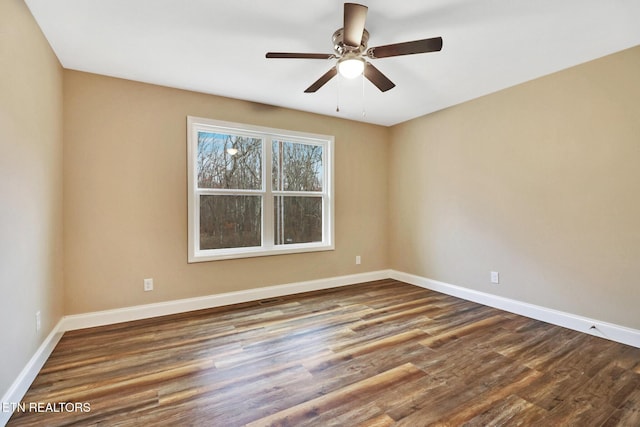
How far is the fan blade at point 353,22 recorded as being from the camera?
165cm

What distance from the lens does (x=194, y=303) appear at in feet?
10.7

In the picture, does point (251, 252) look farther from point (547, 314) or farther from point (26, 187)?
point (547, 314)

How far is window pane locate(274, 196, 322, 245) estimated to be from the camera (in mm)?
3950

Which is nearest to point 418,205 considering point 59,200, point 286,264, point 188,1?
point 286,264

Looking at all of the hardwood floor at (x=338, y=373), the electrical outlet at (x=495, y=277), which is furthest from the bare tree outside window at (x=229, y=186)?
the electrical outlet at (x=495, y=277)

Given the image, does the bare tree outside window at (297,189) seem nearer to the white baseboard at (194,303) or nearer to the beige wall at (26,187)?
the white baseboard at (194,303)

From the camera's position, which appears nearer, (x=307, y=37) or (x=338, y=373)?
(x=338, y=373)

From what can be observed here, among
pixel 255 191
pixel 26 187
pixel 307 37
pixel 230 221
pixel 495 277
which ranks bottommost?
pixel 495 277

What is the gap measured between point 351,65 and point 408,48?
42 cm

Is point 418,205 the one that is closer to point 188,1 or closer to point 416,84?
point 416,84

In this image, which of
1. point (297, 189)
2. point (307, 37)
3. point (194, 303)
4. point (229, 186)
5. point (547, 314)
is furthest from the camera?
point (297, 189)

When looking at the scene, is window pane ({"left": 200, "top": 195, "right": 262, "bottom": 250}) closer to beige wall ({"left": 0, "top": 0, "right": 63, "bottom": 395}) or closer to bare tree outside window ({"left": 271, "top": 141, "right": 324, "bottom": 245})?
bare tree outside window ({"left": 271, "top": 141, "right": 324, "bottom": 245})

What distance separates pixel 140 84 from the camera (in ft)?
9.93

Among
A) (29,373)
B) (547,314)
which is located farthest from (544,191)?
(29,373)
